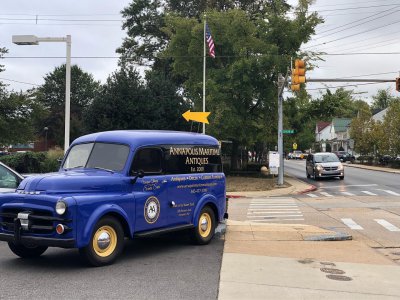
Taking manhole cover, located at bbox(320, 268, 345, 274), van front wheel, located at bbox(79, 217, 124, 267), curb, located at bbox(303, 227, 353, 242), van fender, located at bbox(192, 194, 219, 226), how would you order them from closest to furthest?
van front wheel, located at bbox(79, 217, 124, 267) → manhole cover, located at bbox(320, 268, 345, 274) → van fender, located at bbox(192, 194, 219, 226) → curb, located at bbox(303, 227, 353, 242)

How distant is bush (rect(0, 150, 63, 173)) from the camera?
24938mm

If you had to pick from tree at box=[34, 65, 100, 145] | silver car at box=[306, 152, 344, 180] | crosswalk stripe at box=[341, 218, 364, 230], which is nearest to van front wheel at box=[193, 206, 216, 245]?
crosswalk stripe at box=[341, 218, 364, 230]

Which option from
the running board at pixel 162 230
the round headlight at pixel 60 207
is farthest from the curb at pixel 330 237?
the round headlight at pixel 60 207

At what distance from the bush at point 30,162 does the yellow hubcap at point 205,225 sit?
55.5ft

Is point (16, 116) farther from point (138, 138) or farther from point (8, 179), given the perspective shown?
point (138, 138)

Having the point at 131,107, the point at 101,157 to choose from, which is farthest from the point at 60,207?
the point at 131,107

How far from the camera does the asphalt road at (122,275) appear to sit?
19.8 ft

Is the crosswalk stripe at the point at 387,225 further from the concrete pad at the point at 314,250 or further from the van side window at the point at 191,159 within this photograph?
the van side window at the point at 191,159

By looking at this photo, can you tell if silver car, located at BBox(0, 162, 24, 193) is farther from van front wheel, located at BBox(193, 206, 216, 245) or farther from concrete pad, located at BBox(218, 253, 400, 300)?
concrete pad, located at BBox(218, 253, 400, 300)

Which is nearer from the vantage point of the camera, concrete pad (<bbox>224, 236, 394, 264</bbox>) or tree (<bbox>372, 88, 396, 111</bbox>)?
concrete pad (<bbox>224, 236, 394, 264</bbox>)

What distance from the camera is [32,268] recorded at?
7.39m

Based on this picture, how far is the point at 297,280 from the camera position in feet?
22.6

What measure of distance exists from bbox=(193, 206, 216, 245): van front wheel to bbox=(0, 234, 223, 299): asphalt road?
1.06 ft

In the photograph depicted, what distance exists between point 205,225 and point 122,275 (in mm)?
3111
